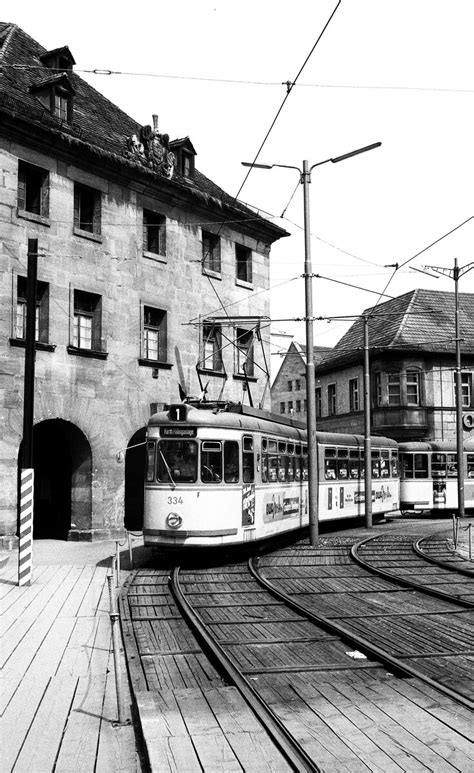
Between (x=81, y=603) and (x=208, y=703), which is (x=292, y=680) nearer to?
(x=208, y=703)

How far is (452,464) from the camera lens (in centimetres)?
3428

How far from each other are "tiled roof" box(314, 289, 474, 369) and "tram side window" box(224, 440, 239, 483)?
31314 millimetres

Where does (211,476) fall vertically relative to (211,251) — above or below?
below

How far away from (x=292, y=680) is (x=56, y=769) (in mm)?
2954

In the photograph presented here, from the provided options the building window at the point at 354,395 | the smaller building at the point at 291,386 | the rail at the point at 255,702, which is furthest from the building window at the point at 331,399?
the rail at the point at 255,702

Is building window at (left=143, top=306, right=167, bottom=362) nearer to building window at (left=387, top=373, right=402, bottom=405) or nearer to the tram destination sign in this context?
the tram destination sign

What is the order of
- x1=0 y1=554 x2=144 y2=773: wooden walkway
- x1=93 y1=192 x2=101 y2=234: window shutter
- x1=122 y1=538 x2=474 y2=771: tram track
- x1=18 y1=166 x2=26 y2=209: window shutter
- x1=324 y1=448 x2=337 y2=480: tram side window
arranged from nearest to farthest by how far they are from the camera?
1. x1=0 y1=554 x2=144 y2=773: wooden walkway
2. x1=122 y1=538 x2=474 y2=771: tram track
3. x1=18 y1=166 x2=26 y2=209: window shutter
4. x1=93 y1=192 x2=101 y2=234: window shutter
5. x1=324 y1=448 x2=337 y2=480: tram side window

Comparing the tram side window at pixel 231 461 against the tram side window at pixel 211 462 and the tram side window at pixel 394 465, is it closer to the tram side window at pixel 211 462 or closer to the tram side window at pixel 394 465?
the tram side window at pixel 211 462

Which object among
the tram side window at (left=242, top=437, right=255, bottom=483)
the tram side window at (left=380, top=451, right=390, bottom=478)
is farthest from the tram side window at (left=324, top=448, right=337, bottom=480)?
the tram side window at (left=242, top=437, right=255, bottom=483)

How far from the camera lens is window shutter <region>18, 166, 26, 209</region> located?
73.9ft

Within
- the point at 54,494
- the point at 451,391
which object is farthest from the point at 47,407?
the point at 451,391

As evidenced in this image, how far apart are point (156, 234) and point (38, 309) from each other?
561 cm

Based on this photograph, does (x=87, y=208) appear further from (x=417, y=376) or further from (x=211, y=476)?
(x=417, y=376)

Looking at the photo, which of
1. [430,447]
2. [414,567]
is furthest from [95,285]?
[430,447]
